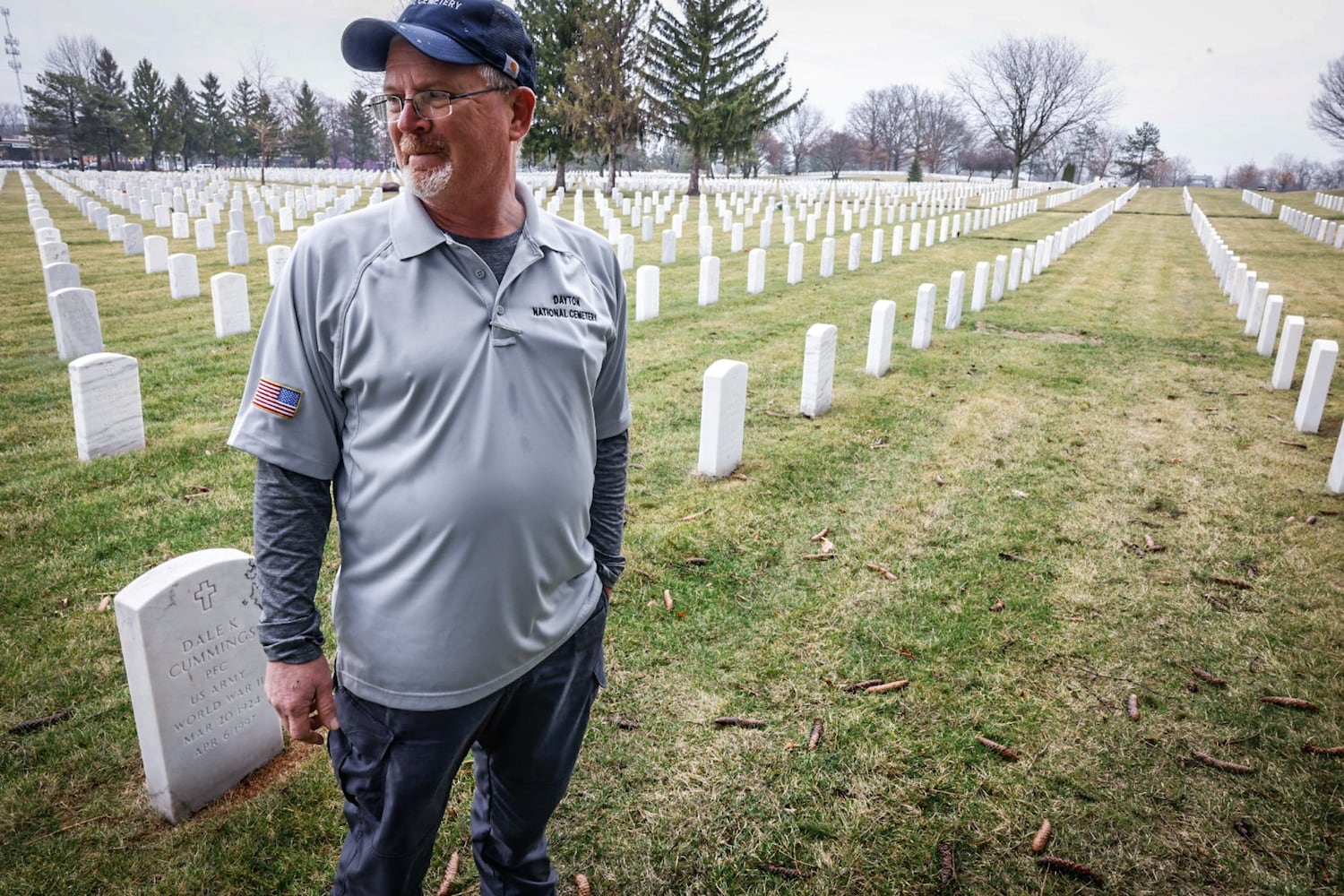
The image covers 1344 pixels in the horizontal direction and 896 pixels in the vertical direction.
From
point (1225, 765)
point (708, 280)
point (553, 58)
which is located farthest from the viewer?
point (553, 58)

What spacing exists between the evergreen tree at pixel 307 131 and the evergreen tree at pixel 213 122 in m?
5.95

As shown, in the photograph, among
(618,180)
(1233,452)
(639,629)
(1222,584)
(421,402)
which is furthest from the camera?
(618,180)

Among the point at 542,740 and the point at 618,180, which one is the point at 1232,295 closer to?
the point at 542,740

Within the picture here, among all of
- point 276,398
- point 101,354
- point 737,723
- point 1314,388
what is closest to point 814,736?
point 737,723

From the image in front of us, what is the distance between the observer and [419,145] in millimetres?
1769

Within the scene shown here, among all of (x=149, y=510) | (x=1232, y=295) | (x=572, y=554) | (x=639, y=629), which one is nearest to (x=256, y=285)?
(x=149, y=510)

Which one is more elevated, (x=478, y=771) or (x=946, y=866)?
(x=478, y=771)

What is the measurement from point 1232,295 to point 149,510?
60.8ft

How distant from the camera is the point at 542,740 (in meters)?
2.03

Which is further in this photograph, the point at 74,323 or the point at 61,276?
the point at 61,276

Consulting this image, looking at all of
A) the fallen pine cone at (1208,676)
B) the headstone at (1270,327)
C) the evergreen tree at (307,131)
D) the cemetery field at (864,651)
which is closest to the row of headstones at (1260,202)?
the headstone at (1270,327)

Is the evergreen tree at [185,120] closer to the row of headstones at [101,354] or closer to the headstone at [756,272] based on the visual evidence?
the row of headstones at [101,354]

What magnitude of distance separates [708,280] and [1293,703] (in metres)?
10.8

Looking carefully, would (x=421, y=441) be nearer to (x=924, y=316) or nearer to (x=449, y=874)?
(x=449, y=874)
